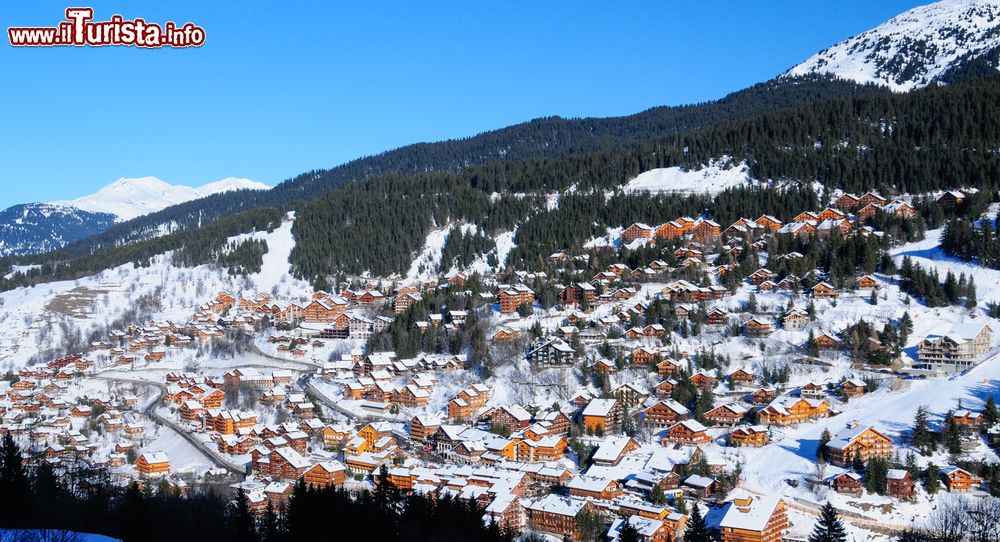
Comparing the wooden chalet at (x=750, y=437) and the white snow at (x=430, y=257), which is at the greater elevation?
the white snow at (x=430, y=257)

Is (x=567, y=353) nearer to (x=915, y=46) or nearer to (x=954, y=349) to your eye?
(x=954, y=349)

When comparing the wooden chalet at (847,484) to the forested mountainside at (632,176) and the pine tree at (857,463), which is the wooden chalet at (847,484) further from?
the forested mountainside at (632,176)

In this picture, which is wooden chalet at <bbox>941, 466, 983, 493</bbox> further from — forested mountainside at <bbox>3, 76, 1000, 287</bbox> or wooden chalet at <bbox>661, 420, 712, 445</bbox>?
forested mountainside at <bbox>3, 76, 1000, 287</bbox>

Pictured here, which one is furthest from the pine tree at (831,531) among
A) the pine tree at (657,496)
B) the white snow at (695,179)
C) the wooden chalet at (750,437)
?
the white snow at (695,179)

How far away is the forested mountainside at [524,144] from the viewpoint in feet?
528

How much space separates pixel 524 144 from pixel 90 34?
14362 cm

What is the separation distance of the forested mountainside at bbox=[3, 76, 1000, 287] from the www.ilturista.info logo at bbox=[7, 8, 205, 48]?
5876cm

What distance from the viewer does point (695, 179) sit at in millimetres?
108562

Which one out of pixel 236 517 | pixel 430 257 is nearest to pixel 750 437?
pixel 236 517

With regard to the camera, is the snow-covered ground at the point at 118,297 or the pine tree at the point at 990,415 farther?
the snow-covered ground at the point at 118,297

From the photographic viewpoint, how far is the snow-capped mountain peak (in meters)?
163

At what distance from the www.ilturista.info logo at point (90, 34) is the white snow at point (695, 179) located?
74.7 m

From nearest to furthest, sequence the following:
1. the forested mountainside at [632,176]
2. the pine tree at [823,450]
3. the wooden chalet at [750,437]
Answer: the pine tree at [823,450], the wooden chalet at [750,437], the forested mountainside at [632,176]

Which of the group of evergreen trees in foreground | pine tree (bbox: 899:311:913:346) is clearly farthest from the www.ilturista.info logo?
pine tree (bbox: 899:311:913:346)
